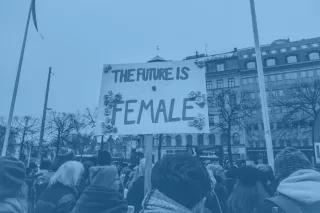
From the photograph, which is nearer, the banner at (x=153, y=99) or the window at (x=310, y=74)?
the banner at (x=153, y=99)

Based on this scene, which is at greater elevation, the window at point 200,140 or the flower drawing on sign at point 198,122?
the window at point 200,140

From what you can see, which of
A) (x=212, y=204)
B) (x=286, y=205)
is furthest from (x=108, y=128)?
(x=286, y=205)

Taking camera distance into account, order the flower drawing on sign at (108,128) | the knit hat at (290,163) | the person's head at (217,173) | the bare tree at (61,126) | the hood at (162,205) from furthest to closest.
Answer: the bare tree at (61,126), the person's head at (217,173), the flower drawing on sign at (108,128), the knit hat at (290,163), the hood at (162,205)

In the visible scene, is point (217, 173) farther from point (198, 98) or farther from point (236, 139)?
point (236, 139)

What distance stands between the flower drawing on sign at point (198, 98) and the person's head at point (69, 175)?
1556 millimetres

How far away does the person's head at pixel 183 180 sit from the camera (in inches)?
81.4

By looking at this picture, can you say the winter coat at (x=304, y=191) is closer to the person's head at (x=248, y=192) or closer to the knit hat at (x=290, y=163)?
the knit hat at (x=290, y=163)

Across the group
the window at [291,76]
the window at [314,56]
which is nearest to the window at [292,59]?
the window at [291,76]

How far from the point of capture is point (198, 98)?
391cm

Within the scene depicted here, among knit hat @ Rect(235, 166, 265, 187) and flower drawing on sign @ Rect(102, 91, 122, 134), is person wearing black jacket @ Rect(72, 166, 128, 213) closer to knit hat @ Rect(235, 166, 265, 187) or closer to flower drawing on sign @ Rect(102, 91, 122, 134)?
flower drawing on sign @ Rect(102, 91, 122, 134)

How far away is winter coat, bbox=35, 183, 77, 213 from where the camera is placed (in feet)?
11.2

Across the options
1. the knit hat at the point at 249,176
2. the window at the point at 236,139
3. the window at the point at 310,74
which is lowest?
the knit hat at the point at 249,176

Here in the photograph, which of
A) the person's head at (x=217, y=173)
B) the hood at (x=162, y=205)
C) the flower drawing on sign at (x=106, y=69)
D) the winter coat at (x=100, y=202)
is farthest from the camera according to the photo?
the person's head at (x=217, y=173)

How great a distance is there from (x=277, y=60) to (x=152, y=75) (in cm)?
5200
